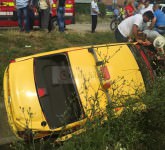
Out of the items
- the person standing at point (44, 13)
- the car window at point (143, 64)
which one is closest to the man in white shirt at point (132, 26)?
the car window at point (143, 64)

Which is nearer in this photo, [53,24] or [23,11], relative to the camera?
[23,11]

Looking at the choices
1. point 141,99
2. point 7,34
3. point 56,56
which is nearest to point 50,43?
point 7,34

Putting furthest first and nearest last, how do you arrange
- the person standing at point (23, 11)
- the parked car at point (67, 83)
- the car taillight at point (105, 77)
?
the person standing at point (23, 11) → the car taillight at point (105, 77) → the parked car at point (67, 83)

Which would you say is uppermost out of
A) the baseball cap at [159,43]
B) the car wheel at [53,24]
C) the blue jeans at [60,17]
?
the baseball cap at [159,43]

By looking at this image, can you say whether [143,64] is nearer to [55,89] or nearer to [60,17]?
[55,89]

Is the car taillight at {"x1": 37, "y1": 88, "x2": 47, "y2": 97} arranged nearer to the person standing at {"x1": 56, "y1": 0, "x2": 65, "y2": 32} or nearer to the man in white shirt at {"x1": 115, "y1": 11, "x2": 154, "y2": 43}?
the man in white shirt at {"x1": 115, "y1": 11, "x2": 154, "y2": 43}

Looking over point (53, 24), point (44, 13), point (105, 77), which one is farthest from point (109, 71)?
point (53, 24)

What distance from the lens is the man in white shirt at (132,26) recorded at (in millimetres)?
8703

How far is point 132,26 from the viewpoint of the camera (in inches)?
354

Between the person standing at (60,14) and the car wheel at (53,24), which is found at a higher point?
the person standing at (60,14)

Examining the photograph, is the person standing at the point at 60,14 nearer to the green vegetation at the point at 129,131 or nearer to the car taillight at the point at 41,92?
the car taillight at the point at 41,92

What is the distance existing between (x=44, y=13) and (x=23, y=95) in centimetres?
809

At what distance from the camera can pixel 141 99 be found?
492cm

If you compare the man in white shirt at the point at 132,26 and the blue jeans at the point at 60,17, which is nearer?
the man in white shirt at the point at 132,26
